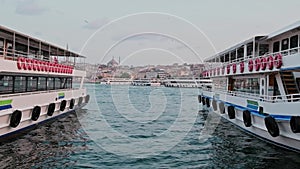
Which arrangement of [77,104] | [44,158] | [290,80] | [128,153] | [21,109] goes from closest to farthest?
1. [44,158]
2. [128,153]
3. [290,80]
4. [21,109]
5. [77,104]

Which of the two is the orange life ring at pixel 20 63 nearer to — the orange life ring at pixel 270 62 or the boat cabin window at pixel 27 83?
the boat cabin window at pixel 27 83

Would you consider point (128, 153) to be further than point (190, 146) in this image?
No

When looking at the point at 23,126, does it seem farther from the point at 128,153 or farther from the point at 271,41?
the point at 271,41

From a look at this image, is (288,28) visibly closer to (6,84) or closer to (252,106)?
(252,106)

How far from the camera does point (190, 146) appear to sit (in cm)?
1439

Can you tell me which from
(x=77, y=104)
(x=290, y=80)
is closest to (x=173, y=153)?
(x=290, y=80)

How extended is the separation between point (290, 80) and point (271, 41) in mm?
4429

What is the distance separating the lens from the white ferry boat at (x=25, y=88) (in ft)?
46.3

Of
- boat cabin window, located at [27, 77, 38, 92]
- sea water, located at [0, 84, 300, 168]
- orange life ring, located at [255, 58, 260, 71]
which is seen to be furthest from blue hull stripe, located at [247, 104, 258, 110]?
boat cabin window, located at [27, 77, 38, 92]

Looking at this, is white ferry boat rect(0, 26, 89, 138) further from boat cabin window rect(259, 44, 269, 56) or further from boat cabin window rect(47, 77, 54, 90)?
boat cabin window rect(259, 44, 269, 56)

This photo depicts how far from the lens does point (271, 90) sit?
50.8 feet

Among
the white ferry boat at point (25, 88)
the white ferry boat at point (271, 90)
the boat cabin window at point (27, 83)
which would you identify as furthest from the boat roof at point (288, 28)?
the boat cabin window at point (27, 83)

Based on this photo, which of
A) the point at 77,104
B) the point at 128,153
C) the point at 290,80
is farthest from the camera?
the point at 77,104

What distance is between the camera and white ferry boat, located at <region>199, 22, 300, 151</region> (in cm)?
1209
